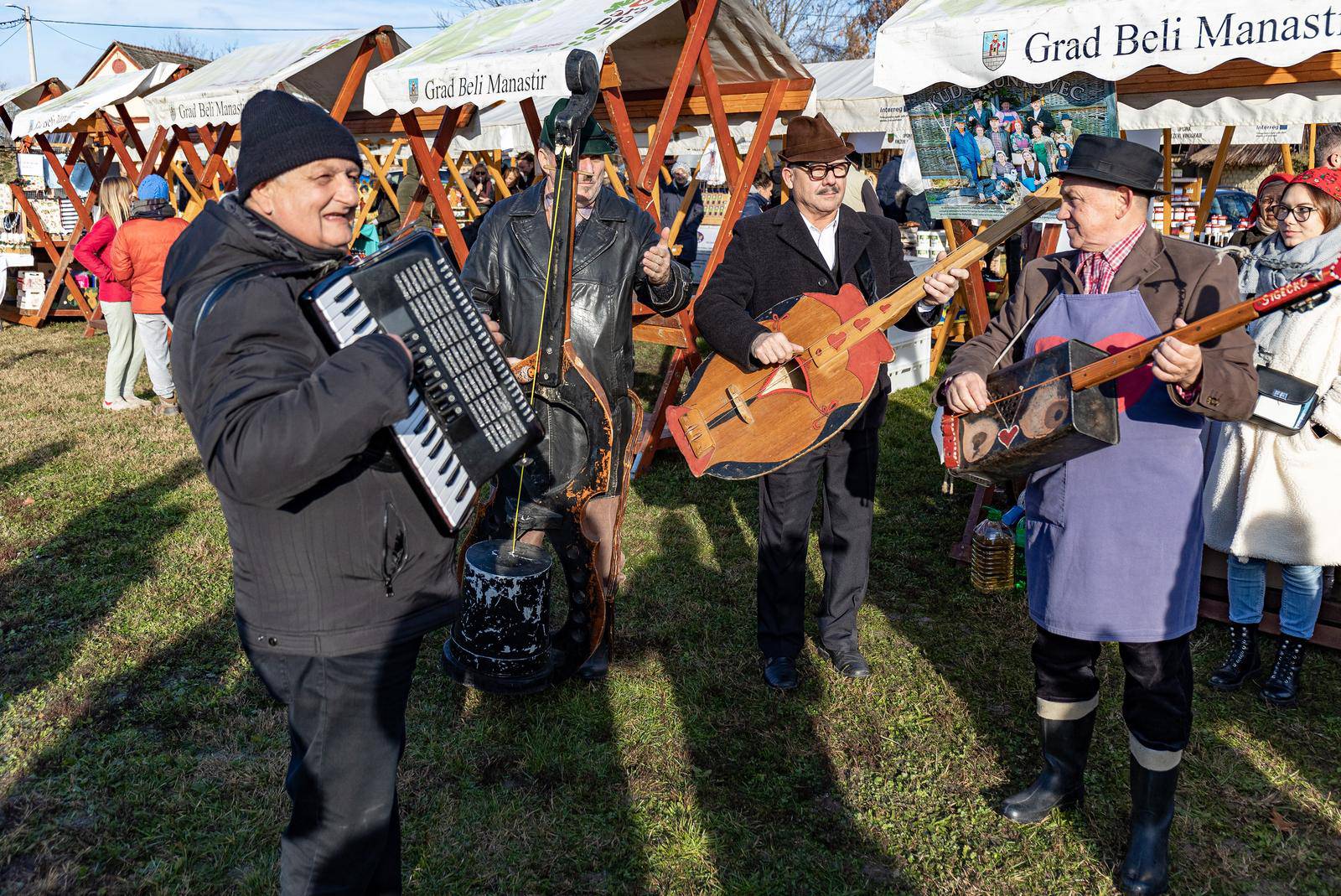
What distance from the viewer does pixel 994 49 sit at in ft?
13.5

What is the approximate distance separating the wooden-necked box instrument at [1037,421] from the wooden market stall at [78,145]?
11232 millimetres

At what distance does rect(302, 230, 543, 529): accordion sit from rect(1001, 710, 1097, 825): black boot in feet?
6.89

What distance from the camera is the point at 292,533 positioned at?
79.4 inches

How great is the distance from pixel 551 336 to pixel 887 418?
4.82m

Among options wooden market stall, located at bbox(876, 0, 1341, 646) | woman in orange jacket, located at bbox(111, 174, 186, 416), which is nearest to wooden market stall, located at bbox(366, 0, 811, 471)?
wooden market stall, located at bbox(876, 0, 1341, 646)

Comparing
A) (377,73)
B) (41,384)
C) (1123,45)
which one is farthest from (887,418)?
(41,384)

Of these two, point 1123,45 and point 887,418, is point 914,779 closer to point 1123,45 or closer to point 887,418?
point 1123,45

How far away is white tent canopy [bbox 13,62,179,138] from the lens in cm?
1091

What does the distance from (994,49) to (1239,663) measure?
2838 mm

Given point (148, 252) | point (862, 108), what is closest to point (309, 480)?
point (148, 252)

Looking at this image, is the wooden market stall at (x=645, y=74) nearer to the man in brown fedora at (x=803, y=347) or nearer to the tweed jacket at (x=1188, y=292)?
the man in brown fedora at (x=803, y=347)

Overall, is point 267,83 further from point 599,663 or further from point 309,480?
point 309,480

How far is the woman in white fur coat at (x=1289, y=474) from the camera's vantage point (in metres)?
3.88

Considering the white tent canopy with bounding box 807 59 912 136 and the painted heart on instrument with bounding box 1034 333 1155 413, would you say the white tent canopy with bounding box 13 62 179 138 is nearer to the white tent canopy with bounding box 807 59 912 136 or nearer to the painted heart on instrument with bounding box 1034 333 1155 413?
the white tent canopy with bounding box 807 59 912 136
